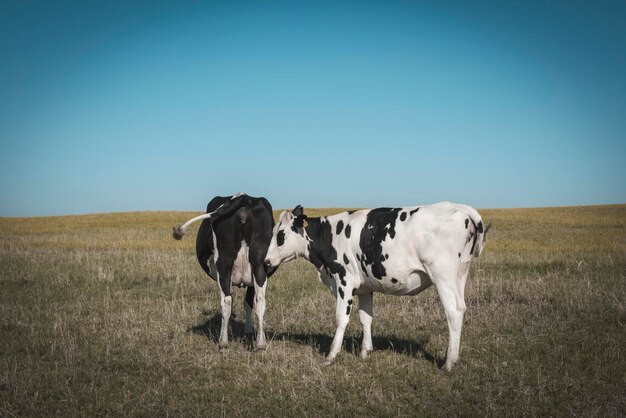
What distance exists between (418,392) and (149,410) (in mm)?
3322

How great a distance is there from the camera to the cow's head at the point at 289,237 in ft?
29.0

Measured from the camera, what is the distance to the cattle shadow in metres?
8.47

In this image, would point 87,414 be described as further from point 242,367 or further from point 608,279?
point 608,279

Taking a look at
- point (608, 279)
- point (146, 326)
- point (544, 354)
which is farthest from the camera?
point (608, 279)

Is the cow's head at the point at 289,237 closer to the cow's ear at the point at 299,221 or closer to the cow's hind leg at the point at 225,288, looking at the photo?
the cow's ear at the point at 299,221

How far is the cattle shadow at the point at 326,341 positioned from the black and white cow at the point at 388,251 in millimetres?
604

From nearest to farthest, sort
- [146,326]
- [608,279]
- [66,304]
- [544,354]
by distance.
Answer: [544,354], [146,326], [66,304], [608,279]

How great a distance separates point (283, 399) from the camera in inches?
255

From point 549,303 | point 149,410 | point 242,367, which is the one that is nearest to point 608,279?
point 549,303

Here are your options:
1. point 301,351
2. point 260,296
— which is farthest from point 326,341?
point 260,296

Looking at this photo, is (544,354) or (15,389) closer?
(15,389)

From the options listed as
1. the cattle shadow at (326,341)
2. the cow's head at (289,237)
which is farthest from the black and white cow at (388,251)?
the cattle shadow at (326,341)

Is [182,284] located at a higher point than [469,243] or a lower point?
lower

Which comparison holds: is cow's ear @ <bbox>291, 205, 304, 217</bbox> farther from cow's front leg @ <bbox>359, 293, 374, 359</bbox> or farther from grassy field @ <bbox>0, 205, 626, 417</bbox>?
grassy field @ <bbox>0, 205, 626, 417</bbox>
